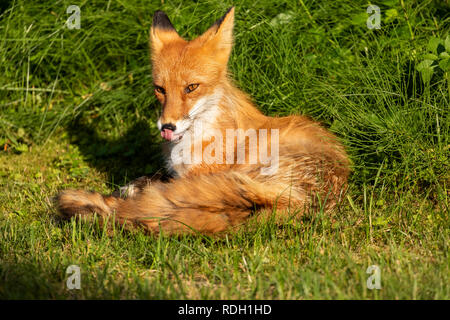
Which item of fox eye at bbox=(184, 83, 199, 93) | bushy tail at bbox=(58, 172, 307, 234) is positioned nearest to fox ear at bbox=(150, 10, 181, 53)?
fox eye at bbox=(184, 83, 199, 93)

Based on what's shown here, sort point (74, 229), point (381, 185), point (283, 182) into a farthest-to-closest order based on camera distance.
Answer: point (381, 185) < point (283, 182) < point (74, 229)

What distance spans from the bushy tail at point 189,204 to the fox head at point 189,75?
488mm

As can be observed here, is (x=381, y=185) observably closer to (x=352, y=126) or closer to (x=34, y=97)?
(x=352, y=126)

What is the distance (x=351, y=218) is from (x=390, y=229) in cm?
26

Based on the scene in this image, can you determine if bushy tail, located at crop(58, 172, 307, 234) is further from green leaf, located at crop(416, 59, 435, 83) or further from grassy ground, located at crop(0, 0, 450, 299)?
green leaf, located at crop(416, 59, 435, 83)

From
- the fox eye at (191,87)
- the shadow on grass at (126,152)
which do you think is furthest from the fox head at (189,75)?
the shadow on grass at (126,152)

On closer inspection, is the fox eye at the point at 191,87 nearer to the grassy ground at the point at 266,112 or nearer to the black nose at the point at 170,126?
the black nose at the point at 170,126

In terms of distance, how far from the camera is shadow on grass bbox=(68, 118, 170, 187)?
4.53 m

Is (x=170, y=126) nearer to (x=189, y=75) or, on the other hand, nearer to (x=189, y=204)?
(x=189, y=75)

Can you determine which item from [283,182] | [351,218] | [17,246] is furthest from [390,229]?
[17,246]

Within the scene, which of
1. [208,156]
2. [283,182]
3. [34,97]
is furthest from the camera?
[34,97]

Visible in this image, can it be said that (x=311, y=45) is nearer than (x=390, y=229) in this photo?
No

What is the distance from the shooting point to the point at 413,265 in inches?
97.5

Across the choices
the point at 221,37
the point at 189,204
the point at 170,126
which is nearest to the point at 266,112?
the point at 221,37
